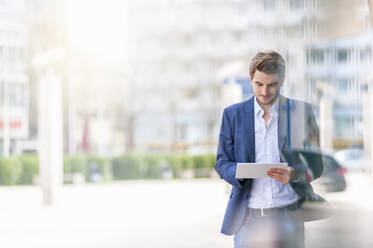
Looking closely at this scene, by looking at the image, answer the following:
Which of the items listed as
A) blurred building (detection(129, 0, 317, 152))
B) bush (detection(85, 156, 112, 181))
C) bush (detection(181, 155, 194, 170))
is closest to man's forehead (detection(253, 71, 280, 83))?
bush (detection(85, 156, 112, 181))

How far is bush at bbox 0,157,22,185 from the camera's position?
10.9 metres

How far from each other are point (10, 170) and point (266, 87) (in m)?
9.99

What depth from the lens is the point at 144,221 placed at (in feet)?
18.5

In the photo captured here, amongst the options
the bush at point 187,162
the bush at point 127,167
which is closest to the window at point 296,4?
the bush at point 127,167

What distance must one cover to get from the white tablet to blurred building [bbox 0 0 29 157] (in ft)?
41.6

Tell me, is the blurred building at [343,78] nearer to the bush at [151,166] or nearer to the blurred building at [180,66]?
the bush at [151,166]

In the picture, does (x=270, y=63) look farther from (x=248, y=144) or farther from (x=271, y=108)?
(x=248, y=144)

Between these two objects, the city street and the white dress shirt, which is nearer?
the white dress shirt

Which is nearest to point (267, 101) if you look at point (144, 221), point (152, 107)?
point (144, 221)

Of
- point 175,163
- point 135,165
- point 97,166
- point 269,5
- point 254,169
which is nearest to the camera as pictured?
point 254,169

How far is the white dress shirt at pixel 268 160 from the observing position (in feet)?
5.07

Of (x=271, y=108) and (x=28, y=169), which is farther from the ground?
(x=271, y=108)

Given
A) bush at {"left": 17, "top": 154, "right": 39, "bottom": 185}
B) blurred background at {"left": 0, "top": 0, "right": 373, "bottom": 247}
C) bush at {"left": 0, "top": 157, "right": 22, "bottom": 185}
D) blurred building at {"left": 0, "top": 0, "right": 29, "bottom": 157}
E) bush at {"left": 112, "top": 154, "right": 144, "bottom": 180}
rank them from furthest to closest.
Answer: blurred building at {"left": 0, "top": 0, "right": 29, "bottom": 157}
bush at {"left": 112, "top": 154, "right": 144, "bottom": 180}
bush at {"left": 17, "top": 154, "right": 39, "bottom": 185}
bush at {"left": 0, "top": 157, "right": 22, "bottom": 185}
blurred background at {"left": 0, "top": 0, "right": 373, "bottom": 247}

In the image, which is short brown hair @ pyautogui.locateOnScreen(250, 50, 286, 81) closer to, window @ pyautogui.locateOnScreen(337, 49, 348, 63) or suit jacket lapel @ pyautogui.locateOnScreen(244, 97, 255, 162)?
suit jacket lapel @ pyautogui.locateOnScreen(244, 97, 255, 162)
